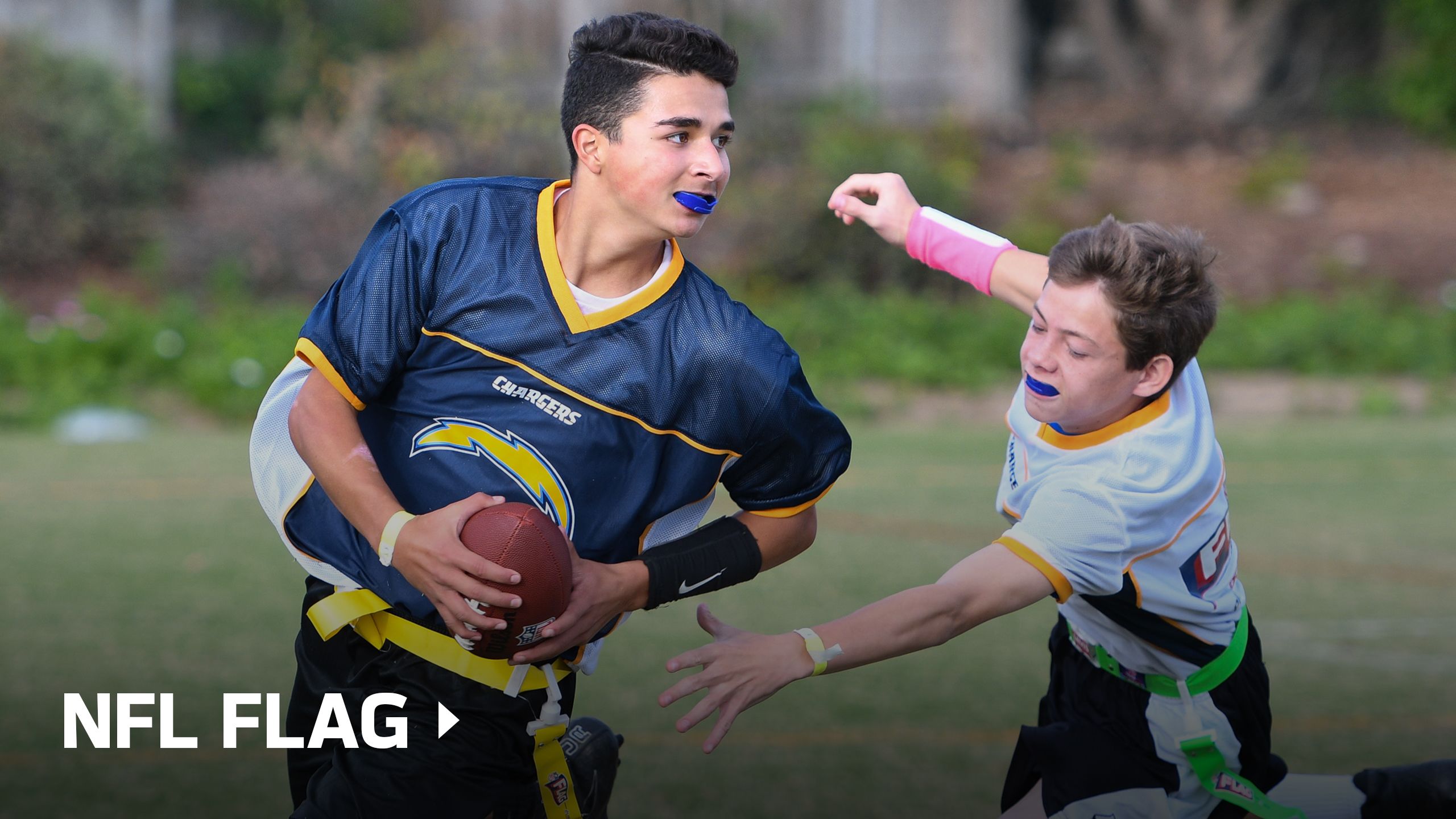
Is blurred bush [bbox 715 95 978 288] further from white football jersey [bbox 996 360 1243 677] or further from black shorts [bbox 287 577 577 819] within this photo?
black shorts [bbox 287 577 577 819]

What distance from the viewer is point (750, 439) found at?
3.26 metres

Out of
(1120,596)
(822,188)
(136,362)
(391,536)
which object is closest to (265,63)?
(136,362)

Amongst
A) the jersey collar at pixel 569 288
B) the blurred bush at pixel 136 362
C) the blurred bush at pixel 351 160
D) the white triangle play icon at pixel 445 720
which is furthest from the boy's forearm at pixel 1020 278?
the blurred bush at pixel 351 160

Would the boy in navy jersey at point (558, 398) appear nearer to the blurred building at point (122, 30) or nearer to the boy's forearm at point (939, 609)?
the boy's forearm at point (939, 609)

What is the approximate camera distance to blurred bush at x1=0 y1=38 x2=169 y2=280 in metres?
15.5

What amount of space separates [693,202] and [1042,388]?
85 centimetres

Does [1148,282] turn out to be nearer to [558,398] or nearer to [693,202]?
[693,202]

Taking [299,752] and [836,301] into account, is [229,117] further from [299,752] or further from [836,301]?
[299,752]

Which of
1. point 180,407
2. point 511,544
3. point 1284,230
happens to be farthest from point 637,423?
point 1284,230

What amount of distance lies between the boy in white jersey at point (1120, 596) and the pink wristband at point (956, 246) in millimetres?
454

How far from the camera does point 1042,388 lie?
3219mm

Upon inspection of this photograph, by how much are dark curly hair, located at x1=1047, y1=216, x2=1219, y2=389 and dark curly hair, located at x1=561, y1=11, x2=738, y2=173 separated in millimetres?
858

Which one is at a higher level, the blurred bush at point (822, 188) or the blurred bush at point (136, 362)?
the blurred bush at point (822, 188)

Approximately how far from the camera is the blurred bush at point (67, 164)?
15539mm
